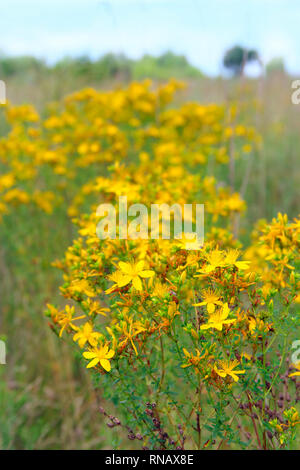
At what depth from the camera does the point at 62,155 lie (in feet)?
10.9

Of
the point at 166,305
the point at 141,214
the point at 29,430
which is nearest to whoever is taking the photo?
the point at 166,305

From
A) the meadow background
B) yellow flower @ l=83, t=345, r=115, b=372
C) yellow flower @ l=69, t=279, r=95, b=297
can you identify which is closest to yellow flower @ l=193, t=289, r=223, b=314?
yellow flower @ l=83, t=345, r=115, b=372

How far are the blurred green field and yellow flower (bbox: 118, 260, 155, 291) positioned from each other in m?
0.76

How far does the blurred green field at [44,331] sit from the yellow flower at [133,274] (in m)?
0.76

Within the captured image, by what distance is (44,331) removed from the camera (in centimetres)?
279

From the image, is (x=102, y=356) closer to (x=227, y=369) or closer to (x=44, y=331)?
(x=227, y=369)

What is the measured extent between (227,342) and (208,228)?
919 millimetres

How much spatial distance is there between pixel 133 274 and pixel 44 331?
1.75m

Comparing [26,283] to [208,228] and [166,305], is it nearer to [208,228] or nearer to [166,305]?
[208,228]

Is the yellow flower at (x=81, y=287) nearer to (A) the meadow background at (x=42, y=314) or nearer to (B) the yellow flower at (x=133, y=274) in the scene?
(B) the yellow flower at (x=133, y=274)

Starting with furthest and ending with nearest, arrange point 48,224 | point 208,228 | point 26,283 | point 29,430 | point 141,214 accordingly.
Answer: point 48,224 → point 26,283 → point 29,430 → point 208,228 → point 141,214

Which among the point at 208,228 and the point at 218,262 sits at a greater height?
the point at 208,228

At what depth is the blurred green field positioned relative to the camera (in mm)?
2291

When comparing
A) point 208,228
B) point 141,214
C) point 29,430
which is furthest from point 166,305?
point 29,430
